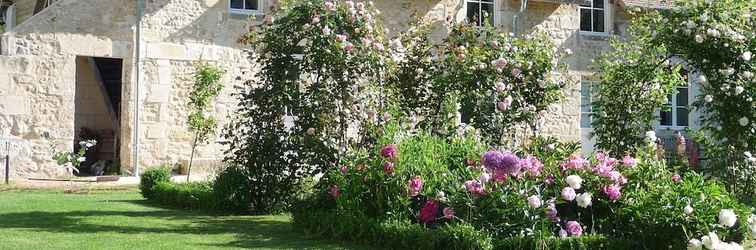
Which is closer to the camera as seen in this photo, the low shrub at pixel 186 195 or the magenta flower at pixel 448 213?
the magenta flower at pixel 448 213

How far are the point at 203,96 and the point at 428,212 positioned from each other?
869 cm

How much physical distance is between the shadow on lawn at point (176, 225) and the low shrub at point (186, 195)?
395 millimetres

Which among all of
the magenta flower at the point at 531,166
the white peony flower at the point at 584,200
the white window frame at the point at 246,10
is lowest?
the white peony flower at the point at 584,200

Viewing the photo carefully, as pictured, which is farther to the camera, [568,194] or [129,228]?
[129,228]

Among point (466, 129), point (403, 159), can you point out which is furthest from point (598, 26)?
point (403, 159)

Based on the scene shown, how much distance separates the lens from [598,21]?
2023 centimetres

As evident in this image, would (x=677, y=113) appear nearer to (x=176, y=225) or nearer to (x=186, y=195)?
(x=186, y=195)

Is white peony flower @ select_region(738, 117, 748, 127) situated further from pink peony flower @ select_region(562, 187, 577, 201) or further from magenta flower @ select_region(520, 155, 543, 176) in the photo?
pink peony flower @ select_region(562, 187, 577, 201)

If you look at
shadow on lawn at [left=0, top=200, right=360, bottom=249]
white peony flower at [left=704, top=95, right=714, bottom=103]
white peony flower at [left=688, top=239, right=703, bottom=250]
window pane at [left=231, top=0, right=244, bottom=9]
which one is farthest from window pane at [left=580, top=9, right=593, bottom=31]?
white peony flower at [left=688, top=239, right=703, bottom=250]

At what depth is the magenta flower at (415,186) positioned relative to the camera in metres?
7.37

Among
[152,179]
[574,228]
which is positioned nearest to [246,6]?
[152,179]

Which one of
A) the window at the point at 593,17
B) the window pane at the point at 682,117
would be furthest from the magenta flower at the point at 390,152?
the window pane at the point at 682,117

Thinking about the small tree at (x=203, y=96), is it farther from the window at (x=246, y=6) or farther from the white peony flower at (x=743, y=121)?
the white peony flower at (x=743, y=121)

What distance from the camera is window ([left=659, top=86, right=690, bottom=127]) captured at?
20.5 metres
